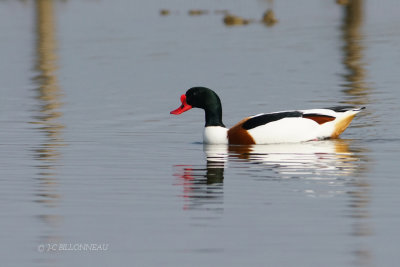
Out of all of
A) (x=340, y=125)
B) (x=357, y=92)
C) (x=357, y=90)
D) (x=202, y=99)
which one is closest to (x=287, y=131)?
(x=340, y=125)

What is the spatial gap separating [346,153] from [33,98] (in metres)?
8.52

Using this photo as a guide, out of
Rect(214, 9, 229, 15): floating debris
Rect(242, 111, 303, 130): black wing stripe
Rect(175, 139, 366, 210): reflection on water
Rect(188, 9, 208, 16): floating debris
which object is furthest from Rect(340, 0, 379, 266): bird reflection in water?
Rect(188, 9, 208, 16): floating debris

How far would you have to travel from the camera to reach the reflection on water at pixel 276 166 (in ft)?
42.7

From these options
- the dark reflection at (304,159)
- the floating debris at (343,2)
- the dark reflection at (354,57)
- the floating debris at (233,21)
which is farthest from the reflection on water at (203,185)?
the floating debris at (343,2)

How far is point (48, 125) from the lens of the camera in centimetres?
1928

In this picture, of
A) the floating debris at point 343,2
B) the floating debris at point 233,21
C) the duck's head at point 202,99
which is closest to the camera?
the duck's head at point 202,99

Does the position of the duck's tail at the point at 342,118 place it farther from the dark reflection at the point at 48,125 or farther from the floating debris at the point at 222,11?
the floating debris at the point at 222,11

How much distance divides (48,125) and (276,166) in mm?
5391

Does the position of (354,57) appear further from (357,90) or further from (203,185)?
(203,185)

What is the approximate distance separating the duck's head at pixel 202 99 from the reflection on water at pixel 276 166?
95 cm

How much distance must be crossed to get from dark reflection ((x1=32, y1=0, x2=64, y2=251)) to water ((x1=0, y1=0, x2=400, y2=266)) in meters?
0.04

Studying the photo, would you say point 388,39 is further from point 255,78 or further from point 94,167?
point 94,167

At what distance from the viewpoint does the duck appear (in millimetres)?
17266

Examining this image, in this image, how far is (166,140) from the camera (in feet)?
58.3
